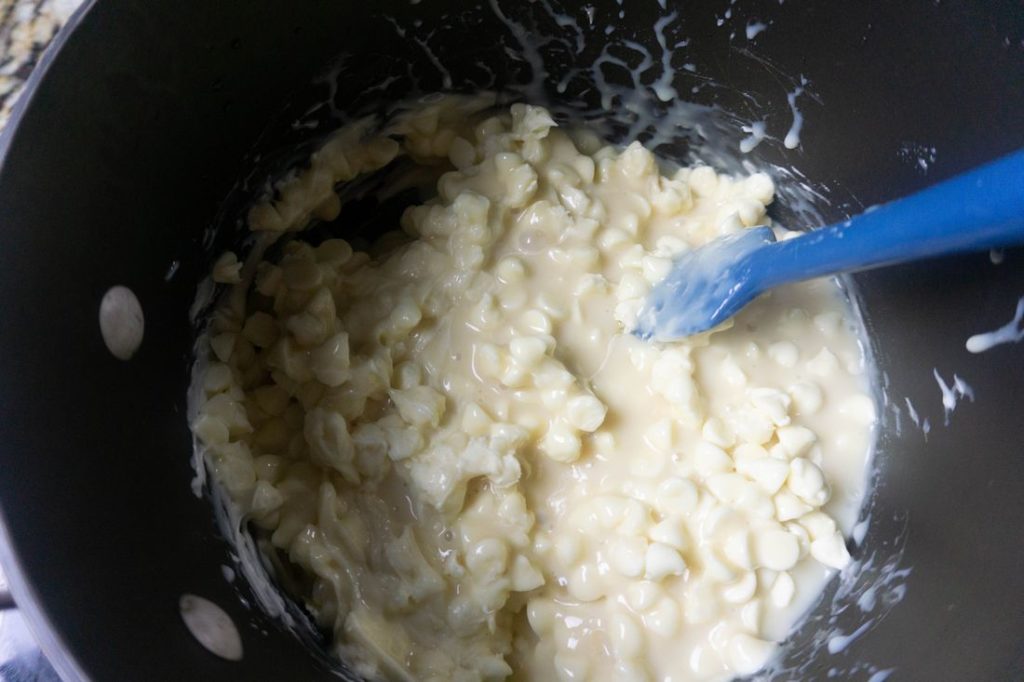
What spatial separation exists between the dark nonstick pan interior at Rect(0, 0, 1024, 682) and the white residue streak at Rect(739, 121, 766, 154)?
2 cm

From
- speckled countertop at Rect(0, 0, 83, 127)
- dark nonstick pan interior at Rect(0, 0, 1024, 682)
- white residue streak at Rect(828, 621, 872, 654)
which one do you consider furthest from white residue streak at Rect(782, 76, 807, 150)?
speckled countertop at Rect(0, 0, 83, 127)

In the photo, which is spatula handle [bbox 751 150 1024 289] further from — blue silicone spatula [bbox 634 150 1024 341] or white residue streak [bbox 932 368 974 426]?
white residue streak [bbox 932 368 974 426]

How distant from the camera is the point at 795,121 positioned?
4.87 feet

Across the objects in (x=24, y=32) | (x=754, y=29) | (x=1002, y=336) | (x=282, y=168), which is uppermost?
(x=24, y=32)

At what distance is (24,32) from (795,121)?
1.30m

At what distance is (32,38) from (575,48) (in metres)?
0.89

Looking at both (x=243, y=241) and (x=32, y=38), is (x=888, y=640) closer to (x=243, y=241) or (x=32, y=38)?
(x=243, y=241)

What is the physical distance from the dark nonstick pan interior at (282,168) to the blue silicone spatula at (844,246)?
0.85ft

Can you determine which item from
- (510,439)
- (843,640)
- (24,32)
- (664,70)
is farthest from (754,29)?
(24,32)

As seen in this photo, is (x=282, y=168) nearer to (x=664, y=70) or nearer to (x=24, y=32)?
(x=24, y=32)

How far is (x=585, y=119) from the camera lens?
159 cm

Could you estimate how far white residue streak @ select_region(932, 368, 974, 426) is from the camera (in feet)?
4.48

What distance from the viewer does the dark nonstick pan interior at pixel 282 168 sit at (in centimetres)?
93

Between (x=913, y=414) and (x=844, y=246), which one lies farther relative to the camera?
(x=913, y=414)
